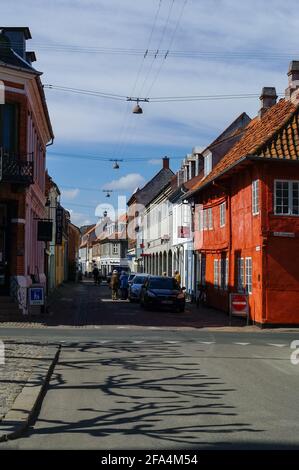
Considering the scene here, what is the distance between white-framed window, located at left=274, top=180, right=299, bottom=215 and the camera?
2402 centimetres

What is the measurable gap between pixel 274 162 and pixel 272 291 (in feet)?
14.5

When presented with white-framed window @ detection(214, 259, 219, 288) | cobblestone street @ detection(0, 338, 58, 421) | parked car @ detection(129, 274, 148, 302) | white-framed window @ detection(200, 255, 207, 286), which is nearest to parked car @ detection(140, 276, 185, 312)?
white-framed window @ detection(214, 259, 219, 288)

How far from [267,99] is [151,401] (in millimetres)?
24637

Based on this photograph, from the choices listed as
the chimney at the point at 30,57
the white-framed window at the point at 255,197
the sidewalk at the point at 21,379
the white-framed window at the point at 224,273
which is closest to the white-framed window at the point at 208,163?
the white-framed window at the point at 224,273

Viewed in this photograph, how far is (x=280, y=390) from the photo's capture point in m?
10.8

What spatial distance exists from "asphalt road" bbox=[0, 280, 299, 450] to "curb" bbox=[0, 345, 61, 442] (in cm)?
A: 12

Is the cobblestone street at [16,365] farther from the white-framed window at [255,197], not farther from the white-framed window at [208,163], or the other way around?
the white-framed window at [208,163]

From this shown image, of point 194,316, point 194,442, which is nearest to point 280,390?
point 194,442

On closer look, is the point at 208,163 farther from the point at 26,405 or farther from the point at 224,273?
the point at 26,405

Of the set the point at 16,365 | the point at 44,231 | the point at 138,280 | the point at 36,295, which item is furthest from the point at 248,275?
the point at 16,365

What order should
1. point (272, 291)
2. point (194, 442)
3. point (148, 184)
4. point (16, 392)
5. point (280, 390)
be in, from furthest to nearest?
point (148, 184) < point (272, 291) < point (280, 390) < point (16, 392) < point (194, 442)

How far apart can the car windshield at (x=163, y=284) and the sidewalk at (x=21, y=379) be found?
51.1ft

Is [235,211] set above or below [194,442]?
above

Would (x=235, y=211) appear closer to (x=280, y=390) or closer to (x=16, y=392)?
(x=280, y=390)
